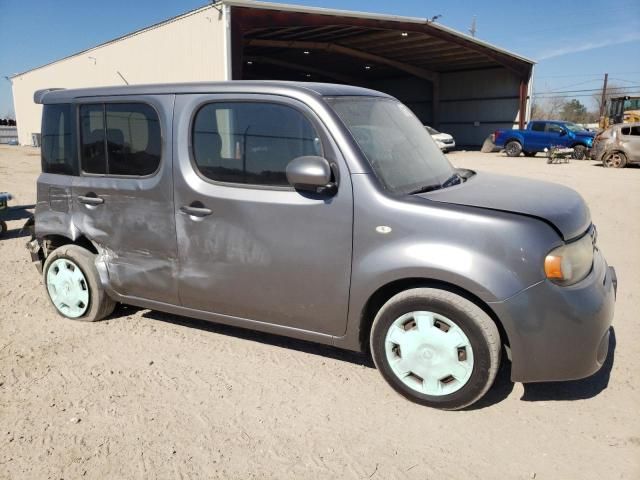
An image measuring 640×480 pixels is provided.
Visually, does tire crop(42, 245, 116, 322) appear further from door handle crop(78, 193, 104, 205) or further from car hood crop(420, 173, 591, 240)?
car hood crop(420, 173, 591, 240)

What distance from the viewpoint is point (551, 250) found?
2.58 meters

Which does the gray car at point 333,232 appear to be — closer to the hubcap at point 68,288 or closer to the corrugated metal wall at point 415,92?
the hubcap at point 68,288

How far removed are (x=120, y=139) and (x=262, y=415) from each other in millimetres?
2284

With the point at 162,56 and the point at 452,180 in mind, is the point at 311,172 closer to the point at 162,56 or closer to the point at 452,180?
the point at 452,180

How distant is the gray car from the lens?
2.64 meters

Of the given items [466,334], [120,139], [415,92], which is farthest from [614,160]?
[415,92]

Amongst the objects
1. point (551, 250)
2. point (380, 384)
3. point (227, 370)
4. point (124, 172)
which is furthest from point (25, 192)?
point (551, 250)

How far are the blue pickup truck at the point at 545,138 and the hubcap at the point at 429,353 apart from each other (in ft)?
72.5

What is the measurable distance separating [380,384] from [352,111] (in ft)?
5.86

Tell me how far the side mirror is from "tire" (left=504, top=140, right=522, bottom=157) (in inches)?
919

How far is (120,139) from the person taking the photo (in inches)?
146

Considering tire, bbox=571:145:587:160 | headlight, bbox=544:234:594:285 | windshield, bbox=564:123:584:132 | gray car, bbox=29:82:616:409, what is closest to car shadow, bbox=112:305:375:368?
gray car, bbox=29:82:616:409

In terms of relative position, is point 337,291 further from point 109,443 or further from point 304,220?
point 109,443

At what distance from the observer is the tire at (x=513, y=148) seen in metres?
23.9
